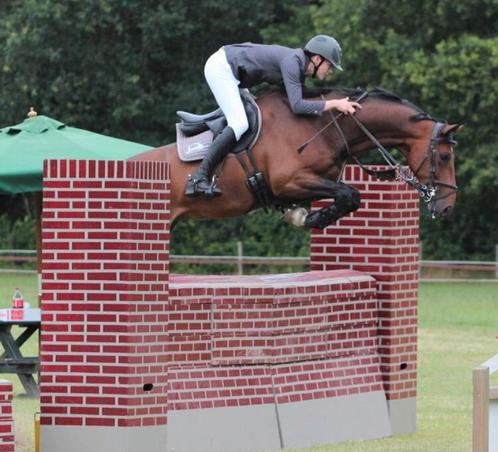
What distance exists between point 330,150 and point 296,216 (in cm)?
55

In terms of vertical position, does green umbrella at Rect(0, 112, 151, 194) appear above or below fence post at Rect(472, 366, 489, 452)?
above

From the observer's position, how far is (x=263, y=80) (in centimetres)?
1116

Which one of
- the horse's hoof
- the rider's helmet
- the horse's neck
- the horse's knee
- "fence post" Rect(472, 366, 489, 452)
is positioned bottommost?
"fence post" Rect(472, 366, 489, 452)

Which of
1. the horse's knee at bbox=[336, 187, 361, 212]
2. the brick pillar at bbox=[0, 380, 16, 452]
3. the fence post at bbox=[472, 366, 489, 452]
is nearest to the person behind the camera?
the fence post at bbox=[472, 366, 489, 452]

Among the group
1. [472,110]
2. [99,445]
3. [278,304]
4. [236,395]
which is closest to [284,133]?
[278,304]

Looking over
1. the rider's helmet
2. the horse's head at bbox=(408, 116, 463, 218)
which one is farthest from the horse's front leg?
the rider's helmet

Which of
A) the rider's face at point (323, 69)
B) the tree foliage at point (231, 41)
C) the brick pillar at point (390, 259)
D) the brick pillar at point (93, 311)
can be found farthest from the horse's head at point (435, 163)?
the tree foliage at point (231, 41)

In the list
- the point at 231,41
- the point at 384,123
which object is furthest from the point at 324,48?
the point at 231,41

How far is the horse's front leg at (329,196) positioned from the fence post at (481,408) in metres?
3.54

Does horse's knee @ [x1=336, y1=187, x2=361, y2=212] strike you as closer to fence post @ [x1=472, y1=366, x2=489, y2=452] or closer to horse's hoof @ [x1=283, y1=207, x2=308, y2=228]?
horse's hoof @ [x1=283, y1=207, x2=308, y2=228]

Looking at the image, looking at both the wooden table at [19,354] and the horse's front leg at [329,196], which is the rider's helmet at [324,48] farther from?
the wooden table at [19,354]

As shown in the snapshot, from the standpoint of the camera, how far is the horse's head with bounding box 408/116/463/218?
1098cm

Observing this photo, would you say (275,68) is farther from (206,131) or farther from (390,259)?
(390,259)

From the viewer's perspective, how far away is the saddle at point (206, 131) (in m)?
11.1
